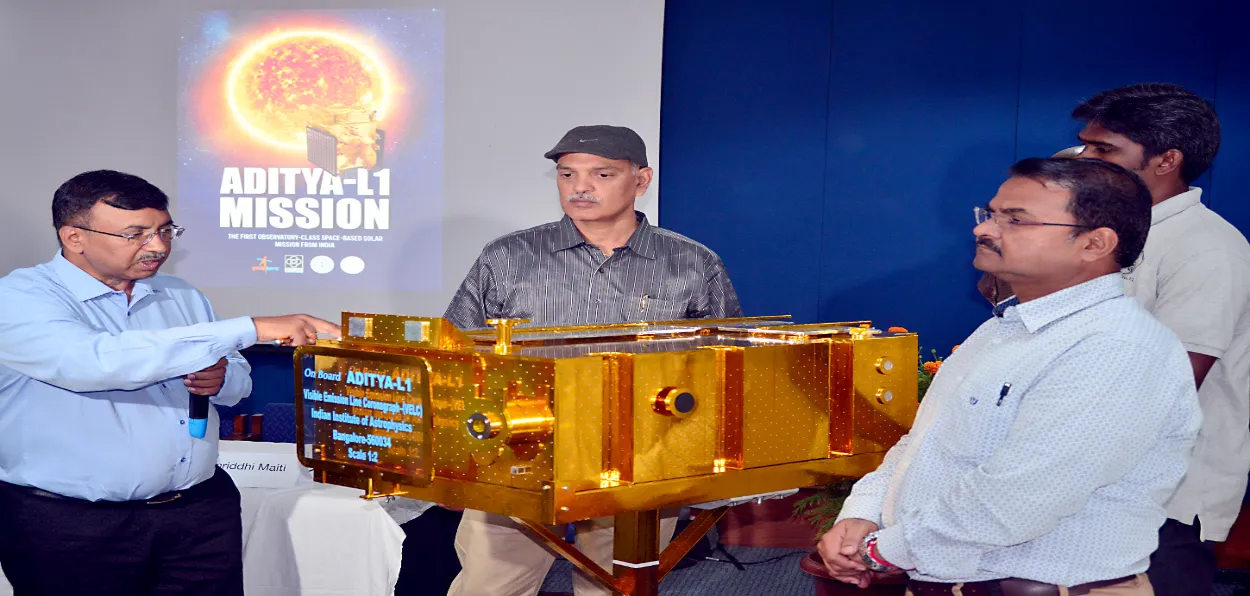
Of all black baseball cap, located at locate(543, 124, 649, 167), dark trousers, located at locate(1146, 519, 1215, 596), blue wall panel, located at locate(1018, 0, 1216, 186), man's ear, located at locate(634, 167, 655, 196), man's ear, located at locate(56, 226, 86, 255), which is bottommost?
dark trousers, located at locate(1146, 519, 1215, 596)

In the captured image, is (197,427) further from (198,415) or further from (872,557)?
(872,557)

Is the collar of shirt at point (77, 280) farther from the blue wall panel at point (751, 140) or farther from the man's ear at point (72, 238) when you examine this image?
the blue wall panel at point (751, 140)

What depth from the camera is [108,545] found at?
2865 mm

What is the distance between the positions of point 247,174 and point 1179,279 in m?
4.74

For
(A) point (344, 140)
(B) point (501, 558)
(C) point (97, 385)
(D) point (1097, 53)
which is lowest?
(B) point (501, 558)

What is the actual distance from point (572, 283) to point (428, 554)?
132 centimetres

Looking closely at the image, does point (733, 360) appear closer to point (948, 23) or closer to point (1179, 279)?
point (1179, 279)

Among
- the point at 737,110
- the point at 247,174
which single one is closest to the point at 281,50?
the point at 247,174

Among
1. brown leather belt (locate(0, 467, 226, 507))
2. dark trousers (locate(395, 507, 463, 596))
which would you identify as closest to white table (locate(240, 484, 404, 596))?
dark trousers (locate(395, 507, 463, 596))

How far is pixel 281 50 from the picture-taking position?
19.0ft

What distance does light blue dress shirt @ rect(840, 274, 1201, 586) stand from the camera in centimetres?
186

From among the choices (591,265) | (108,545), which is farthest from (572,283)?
(108,545)

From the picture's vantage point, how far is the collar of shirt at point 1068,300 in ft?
6.53

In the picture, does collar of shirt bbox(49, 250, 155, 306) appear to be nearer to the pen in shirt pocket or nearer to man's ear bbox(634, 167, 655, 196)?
man's ear bbox(634, 167, 655, 196)
